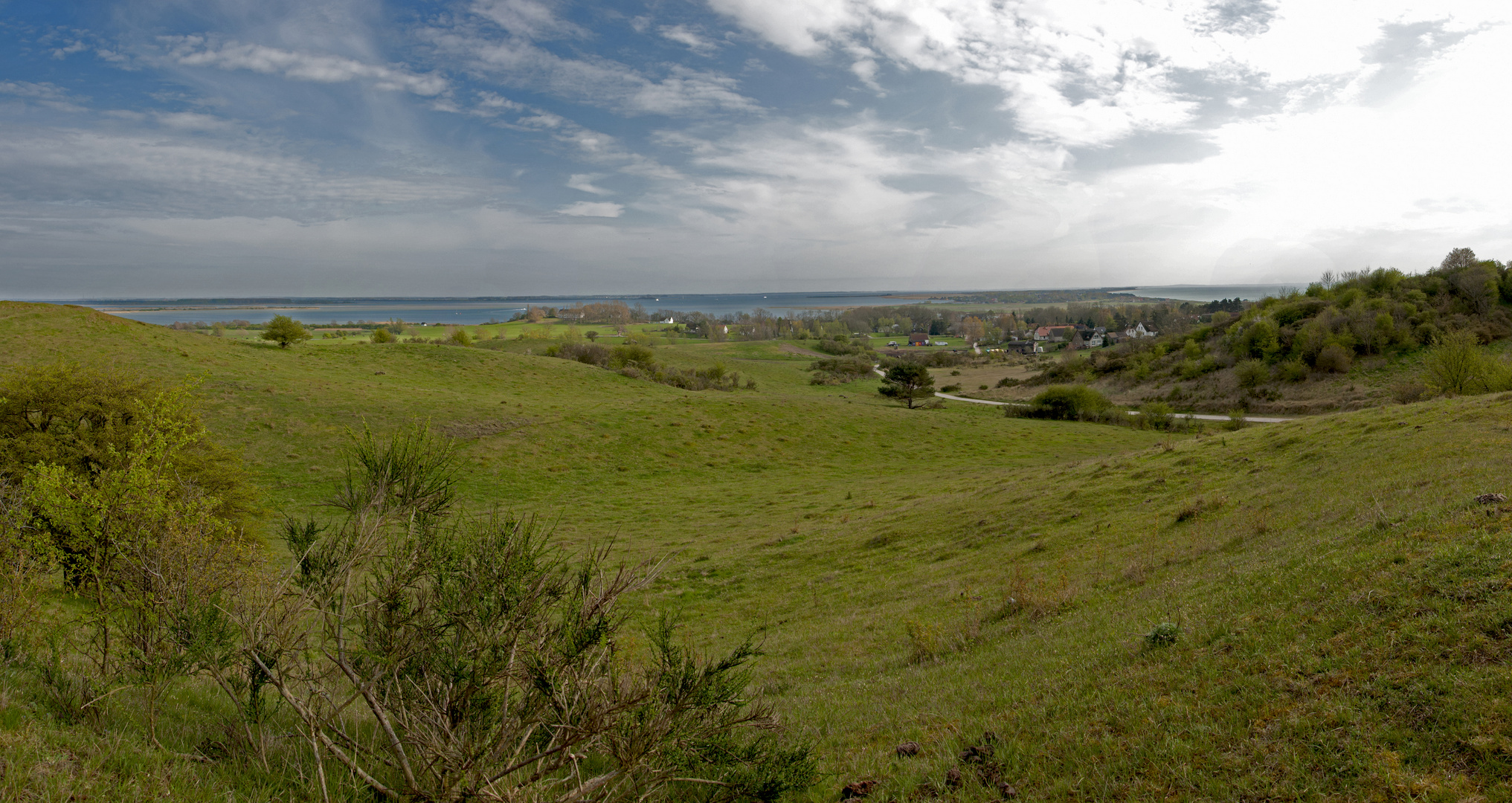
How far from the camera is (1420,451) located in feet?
40.6

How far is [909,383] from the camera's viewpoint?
64.5 meters

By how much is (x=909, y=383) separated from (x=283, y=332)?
59385 millimetres

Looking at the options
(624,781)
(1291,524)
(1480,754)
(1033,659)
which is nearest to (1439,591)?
(1480,754)

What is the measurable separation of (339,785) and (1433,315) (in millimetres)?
78193

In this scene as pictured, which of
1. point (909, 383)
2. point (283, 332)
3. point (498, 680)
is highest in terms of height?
point (283, 332)

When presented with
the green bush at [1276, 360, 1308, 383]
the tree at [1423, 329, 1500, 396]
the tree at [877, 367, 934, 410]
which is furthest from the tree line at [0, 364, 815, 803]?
the green bush at [1276, 360, 1308, 383]

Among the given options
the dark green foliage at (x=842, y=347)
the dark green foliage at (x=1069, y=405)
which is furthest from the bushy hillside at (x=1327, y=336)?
the dark green foliage at (x=842, y=347)

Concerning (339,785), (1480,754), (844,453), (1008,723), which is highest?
(1480,754)

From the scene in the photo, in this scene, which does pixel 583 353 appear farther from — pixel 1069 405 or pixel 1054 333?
pixel 1054 333

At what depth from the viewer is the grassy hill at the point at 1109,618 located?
4211 mm

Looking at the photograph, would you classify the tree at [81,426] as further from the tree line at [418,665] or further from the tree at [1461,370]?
the tree at [1461,370]

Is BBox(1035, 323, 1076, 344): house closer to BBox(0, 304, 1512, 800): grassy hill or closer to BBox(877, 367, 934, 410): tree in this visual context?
BBox(877, 367, 934, 410): tree

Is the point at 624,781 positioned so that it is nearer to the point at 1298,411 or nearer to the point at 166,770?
the point at 166,770

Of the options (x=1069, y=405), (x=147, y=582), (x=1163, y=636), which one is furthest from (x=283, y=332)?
(x=1069, y=405)
